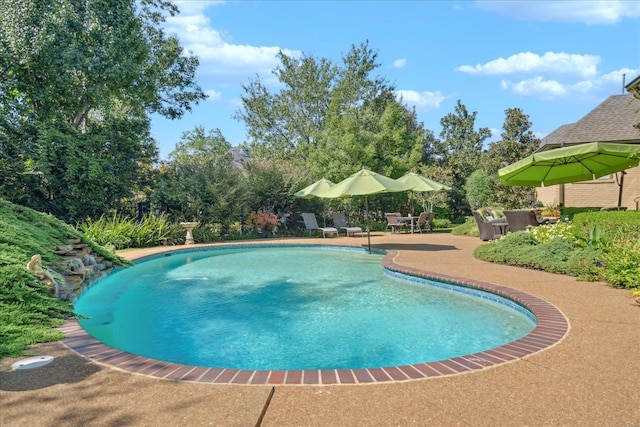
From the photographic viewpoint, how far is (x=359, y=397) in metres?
2.73

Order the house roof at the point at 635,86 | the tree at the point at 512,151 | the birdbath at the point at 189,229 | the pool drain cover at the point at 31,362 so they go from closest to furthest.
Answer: the pool drain cover at the point at 31,362, the house roof at the point at 635,86, the birdbath at the point at 189,229, the tree at the point at 512,151

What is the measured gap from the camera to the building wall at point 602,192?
16.2m

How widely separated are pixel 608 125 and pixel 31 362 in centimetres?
2135

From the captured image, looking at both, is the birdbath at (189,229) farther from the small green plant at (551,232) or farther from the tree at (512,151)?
the tree at (512,151)

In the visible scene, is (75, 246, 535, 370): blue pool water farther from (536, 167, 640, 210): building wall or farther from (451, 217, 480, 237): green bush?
(536, 167, 640, 210): building wall

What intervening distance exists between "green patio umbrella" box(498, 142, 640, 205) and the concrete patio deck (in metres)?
6.47

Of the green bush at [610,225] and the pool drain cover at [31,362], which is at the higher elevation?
the green bush at [610,225]

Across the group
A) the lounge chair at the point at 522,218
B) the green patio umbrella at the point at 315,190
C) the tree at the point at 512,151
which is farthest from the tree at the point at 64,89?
the tree at the point at 512,151

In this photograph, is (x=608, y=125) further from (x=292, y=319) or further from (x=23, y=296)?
(x=23, y=296)

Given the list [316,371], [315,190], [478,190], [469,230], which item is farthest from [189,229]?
[478,190]

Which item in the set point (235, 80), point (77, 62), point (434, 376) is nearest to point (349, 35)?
point (235, 80)

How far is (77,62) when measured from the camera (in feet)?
43.1

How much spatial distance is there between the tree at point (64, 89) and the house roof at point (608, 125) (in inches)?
717

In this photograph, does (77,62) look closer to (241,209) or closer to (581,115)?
(241,209)
